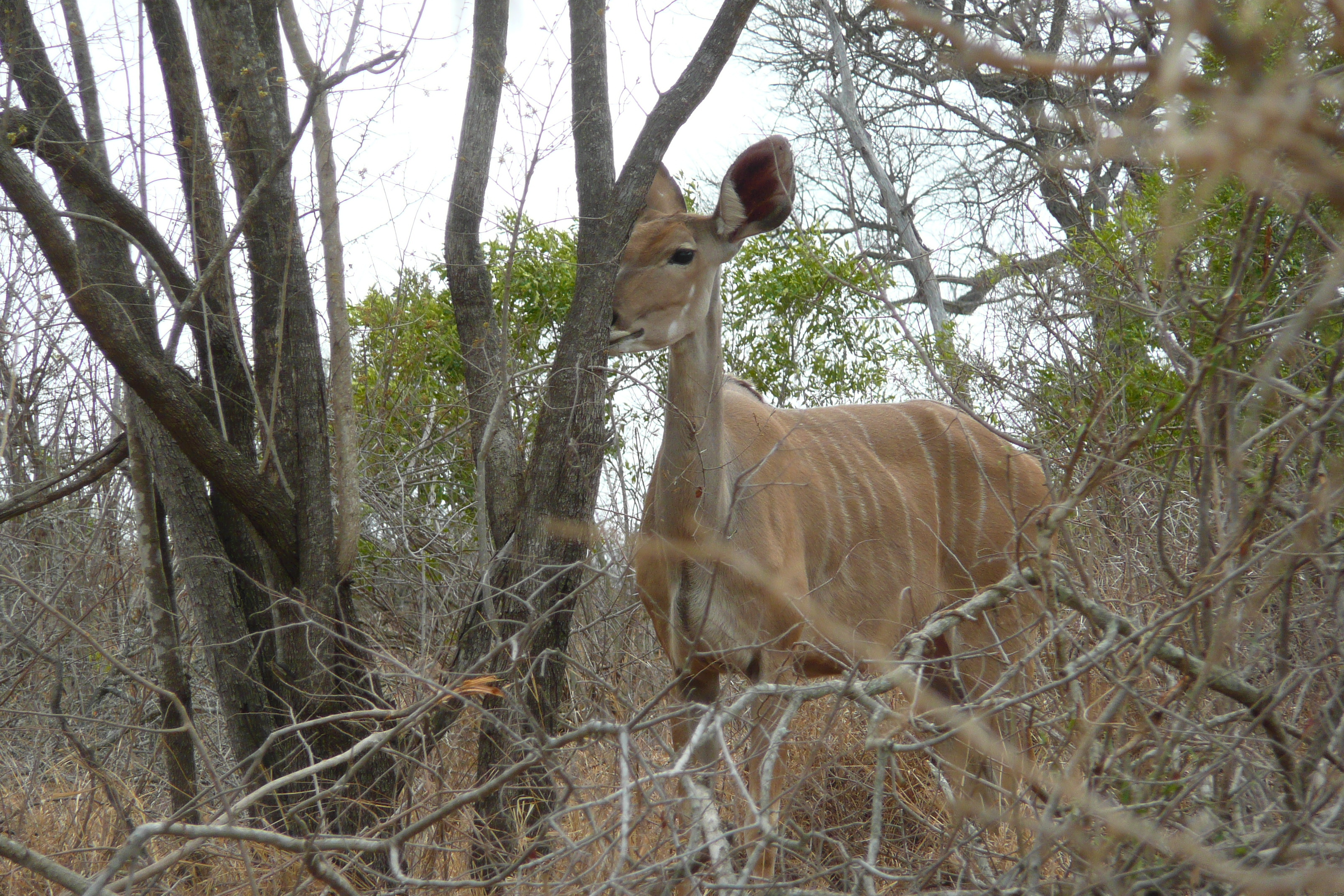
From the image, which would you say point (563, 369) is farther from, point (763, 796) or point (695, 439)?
point (763, 796)

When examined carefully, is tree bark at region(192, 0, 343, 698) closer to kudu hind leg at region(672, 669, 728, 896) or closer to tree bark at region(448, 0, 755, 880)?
tree bark at region(448, 0, 755, 880)

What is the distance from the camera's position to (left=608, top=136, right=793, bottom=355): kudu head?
11.7 feet

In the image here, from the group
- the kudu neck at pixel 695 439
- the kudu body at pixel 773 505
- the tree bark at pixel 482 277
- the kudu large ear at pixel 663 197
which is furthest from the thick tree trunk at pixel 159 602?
the kudu large ear at pixel 663 197

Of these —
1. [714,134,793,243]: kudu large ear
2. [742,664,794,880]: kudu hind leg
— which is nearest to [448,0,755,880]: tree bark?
[714,134,793,243]: kudu large ear

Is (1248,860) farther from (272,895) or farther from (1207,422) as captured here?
(272,895)

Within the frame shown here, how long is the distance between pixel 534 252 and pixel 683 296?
3.17 meters

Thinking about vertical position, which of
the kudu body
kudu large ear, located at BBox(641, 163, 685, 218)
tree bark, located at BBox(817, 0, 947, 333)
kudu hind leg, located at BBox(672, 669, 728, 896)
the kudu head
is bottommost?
kudu hind leg, located at BBox(672, 669, 728, 896)

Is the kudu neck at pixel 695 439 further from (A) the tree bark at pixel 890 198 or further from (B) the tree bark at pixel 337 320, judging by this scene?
(A) the tree bark at pixel 890 198

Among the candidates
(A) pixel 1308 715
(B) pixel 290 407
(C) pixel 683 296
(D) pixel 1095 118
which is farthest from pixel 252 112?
(A) pixel 1308 715

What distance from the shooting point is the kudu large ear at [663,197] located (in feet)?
12.9

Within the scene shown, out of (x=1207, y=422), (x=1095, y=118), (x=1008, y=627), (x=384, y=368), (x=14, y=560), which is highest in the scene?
(x=384, y=368)

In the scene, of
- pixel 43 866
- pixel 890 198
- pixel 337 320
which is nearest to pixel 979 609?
pixel 43 866

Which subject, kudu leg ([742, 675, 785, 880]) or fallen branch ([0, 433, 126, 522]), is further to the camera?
fallen branch ([0, 433, 126, 522])

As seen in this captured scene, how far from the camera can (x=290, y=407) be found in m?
3.37
